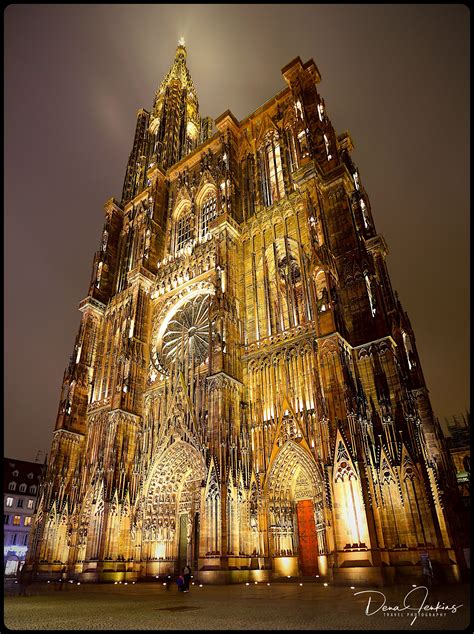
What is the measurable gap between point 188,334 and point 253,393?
24.8 feet

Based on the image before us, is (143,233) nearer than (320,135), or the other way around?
(320,135)

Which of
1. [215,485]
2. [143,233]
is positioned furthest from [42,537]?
[143,233]

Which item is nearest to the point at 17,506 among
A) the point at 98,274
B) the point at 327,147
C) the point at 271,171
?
the point at 98,274

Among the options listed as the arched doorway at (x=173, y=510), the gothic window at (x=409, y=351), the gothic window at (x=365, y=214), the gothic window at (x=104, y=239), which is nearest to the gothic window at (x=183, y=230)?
the gothic window at (x=104, y=239)

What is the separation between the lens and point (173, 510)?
76.0ft

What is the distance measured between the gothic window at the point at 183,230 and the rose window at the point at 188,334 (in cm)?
694

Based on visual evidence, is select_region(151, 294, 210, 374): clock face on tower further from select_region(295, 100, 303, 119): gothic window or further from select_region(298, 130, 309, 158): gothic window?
select_region(295, 100, 303, 119): gothic window

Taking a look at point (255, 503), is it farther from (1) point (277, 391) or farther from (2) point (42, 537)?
(2) point (42, 537)

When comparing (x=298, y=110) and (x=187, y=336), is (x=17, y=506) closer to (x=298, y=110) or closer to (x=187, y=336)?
(x=187, y=336)

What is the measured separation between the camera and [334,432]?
17.0 metres

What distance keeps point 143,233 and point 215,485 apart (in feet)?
80.8

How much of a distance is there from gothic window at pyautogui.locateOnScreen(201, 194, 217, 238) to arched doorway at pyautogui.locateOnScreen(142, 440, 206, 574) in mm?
17116

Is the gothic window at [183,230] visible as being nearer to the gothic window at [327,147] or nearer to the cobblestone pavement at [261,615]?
the gothic window at [327,147]

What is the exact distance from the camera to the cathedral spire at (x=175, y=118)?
44.6 meters
